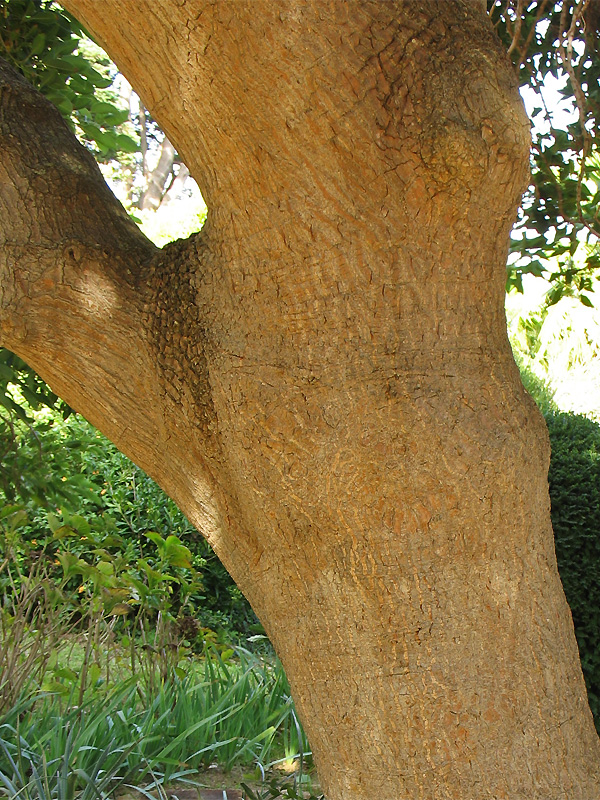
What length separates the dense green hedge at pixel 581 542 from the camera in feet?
12.8

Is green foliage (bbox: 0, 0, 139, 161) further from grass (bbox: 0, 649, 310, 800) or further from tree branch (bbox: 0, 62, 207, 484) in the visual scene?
grass (bbox: 0, 649, 310, 800)

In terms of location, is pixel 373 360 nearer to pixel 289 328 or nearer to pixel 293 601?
pixel 289 328

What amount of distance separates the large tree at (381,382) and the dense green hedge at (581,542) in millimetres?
2327

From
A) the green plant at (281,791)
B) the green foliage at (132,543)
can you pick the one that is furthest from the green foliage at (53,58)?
the green plant at (281,791)

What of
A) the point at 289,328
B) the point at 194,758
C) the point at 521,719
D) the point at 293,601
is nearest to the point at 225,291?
the point at 289,328

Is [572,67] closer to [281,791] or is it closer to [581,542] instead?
[581,542]

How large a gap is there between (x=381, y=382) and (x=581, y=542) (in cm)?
274

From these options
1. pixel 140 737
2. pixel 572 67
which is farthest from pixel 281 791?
pixel 572 67

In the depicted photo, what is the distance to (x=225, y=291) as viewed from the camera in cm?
183

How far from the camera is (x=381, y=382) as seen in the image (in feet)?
5.47

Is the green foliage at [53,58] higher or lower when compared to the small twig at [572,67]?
lower

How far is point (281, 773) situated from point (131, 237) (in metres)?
2.26

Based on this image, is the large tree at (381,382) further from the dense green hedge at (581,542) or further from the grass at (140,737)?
the dense green hedge at (581,542)

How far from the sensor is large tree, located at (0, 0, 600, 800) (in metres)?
1.62
